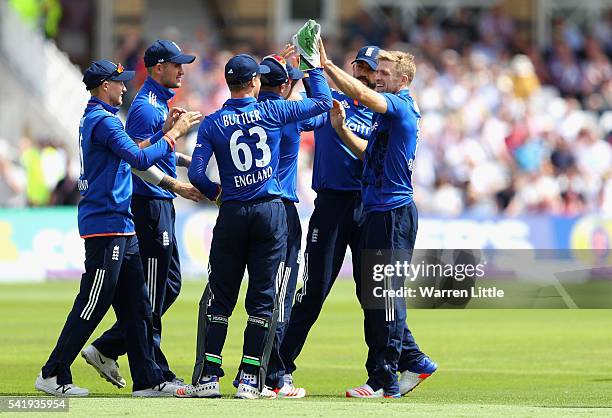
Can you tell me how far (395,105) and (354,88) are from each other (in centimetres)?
59

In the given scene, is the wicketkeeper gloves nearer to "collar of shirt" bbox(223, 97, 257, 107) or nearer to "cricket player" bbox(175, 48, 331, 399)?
"cricket player" bbox(175, 48, 331, 399)

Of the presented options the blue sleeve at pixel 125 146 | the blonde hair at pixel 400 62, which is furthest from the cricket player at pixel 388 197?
the blue sleeve at pixel 125 146

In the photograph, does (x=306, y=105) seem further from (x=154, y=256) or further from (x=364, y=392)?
(x=364, y=392)

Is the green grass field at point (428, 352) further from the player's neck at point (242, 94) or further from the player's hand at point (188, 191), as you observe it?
the player's neck at point (242, 94)

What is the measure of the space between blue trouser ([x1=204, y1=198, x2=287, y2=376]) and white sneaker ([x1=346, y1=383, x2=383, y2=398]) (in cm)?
88

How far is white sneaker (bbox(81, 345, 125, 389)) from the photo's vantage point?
1216 centimetres

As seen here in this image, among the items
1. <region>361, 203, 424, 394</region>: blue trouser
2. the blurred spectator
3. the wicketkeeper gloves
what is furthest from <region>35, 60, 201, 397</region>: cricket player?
the blurred spectator

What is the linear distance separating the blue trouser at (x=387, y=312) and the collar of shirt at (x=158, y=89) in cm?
200

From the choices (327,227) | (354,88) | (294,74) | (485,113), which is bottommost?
(327,227)

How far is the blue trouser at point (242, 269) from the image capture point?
11125 mm

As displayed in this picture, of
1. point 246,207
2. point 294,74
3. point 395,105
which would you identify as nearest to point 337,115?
point 294,74

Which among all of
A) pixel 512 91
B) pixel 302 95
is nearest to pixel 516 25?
pixel 512 91

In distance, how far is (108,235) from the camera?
1141 cm

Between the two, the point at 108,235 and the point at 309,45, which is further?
the point at 108,235
